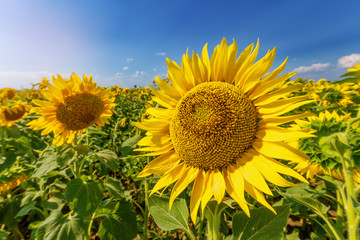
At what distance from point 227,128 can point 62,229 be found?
1966 mm

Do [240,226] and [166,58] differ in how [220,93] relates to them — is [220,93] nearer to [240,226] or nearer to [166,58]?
[166,58]

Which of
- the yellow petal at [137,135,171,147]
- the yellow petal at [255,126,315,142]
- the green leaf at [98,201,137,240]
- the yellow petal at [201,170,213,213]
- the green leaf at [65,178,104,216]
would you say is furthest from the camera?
the green leaf at [98,201,137,240]

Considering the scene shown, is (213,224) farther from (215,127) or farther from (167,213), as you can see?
(215,127)

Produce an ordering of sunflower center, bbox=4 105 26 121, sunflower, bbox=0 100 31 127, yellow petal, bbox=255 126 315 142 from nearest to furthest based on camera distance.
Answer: yellow petal, bbox=255 126 315 142
sunflower, bbox=0 100 31 127
sunflower center, bbox=4 105 26 121

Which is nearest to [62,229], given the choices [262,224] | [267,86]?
[262,224]

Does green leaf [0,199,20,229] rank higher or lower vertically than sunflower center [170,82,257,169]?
lower

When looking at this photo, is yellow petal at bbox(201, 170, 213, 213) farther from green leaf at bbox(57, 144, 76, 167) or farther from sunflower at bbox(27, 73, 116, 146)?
sunflower at bbox(27, 73, 116, 146)

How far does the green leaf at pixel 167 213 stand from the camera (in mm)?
1370

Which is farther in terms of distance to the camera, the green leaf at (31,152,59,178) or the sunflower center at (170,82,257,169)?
the green leaf at (31,152,59,178)

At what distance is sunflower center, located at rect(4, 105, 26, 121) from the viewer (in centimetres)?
319

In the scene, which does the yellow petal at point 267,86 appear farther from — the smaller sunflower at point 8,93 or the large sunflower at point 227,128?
the smaller sunflower at point 8,93

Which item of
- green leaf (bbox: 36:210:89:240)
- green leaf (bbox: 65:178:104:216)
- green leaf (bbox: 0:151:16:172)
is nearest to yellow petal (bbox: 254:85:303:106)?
green leaf (bbox: 65:178:104:216)

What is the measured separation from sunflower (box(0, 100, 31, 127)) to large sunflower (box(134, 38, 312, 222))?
125 inches

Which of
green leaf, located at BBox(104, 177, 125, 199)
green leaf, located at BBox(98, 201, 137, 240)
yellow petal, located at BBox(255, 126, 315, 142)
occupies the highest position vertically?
yellow petal, located at BBox(255, 126, 315, 142)
